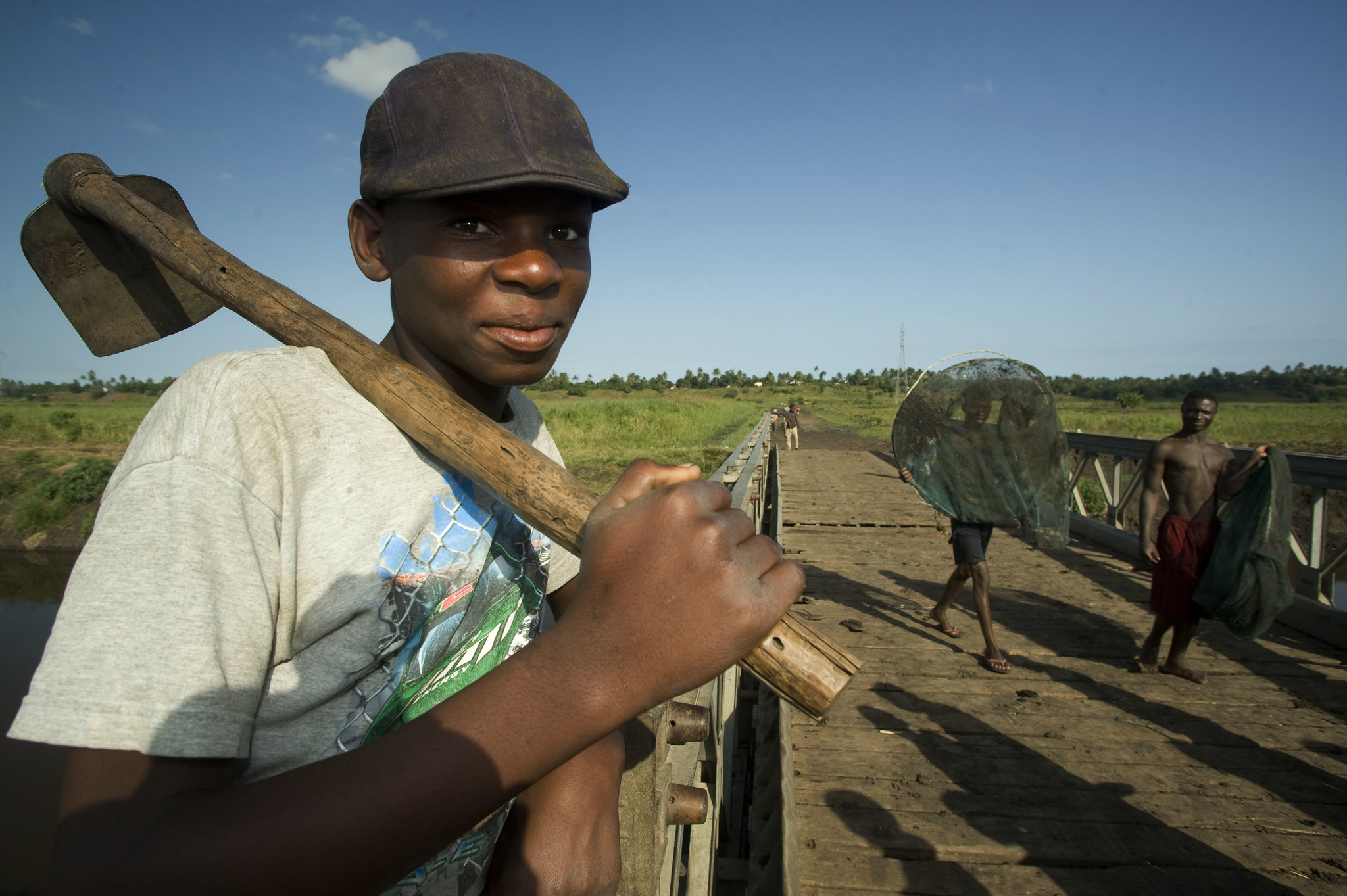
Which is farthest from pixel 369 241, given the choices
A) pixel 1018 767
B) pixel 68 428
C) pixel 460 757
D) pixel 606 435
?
pixel 68 428

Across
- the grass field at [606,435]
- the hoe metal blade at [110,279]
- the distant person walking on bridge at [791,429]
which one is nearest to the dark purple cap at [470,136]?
the hoe metal blade at [110,279]

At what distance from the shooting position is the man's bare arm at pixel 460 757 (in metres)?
0.55

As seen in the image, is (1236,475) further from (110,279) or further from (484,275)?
(110,279)

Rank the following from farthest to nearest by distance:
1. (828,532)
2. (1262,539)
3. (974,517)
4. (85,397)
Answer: (85,397) → (828,532) → (974,517) → (1262,539)

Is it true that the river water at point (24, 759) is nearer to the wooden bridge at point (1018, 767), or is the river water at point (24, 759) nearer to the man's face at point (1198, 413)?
the wooden bridge at point (1018, 767)

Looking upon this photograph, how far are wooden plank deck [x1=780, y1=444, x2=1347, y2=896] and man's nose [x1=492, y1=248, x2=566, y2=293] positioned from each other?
9.06ft

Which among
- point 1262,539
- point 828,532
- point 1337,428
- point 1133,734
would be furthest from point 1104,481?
point 1337,428

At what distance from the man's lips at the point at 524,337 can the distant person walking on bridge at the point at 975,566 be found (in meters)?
4.60

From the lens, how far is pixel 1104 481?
9.11m

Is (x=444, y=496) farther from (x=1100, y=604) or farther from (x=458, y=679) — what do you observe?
(x=1100, y=604)

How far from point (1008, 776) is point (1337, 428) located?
39853 mm

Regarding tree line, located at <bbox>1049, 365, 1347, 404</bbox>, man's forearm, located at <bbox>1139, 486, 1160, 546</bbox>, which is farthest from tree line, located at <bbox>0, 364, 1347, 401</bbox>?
man's forearm, located at <bbox>1139, 486, 1160, 546</bbox>

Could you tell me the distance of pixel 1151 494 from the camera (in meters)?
5.23

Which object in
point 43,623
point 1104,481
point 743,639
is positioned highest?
point 743,639
